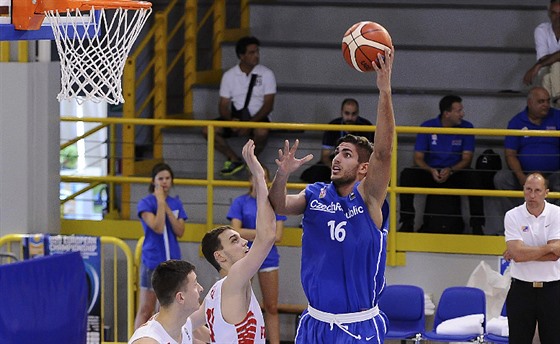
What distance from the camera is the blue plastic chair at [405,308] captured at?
1010cm

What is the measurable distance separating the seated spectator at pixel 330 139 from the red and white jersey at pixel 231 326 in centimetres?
534

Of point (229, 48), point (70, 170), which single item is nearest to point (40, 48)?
point (229, 48)

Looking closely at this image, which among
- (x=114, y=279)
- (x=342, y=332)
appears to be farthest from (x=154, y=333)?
(x=114, y=279)

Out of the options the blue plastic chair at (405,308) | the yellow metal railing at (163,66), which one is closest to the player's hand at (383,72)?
the blue plastic chair at (405,308)

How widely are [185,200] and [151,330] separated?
6288 millimetres

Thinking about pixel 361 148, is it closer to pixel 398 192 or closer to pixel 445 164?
pixel 398 192

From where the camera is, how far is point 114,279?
11.0 meters

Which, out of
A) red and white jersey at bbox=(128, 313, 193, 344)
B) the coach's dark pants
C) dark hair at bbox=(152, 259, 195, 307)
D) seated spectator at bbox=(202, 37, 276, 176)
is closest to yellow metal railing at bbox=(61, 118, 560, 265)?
seated spectator at bbox=(202, 37, 276, 176)

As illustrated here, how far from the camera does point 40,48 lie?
10656mm

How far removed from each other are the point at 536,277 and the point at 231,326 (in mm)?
3986

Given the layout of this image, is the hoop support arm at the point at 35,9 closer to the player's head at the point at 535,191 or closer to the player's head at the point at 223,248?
the player's head at the point at 223,248

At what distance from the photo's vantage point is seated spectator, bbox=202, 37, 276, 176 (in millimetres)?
12367

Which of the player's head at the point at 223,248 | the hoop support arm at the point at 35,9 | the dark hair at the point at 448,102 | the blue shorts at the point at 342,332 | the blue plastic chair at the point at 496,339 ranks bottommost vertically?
the blue plastic chair at the point at 496,339

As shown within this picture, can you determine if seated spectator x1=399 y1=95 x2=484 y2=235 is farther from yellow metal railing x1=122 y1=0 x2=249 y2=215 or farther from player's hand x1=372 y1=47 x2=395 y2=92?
player's hand x1=372 y1=47 x2=395 y2=92
